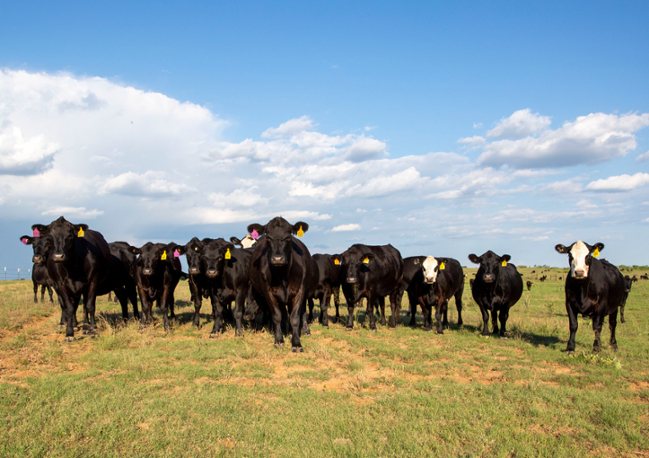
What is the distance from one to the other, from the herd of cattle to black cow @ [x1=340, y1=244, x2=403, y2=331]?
0.03 metres

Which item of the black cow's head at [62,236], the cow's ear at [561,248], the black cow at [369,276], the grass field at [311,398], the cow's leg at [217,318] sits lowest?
the grass field at [311,398]

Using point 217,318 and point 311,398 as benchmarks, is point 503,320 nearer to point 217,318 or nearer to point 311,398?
point 217,318

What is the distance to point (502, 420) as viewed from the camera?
5.78 m

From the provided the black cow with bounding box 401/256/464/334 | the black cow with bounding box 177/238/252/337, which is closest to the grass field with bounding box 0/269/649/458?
the black cow with bounding box 177/238/252/337

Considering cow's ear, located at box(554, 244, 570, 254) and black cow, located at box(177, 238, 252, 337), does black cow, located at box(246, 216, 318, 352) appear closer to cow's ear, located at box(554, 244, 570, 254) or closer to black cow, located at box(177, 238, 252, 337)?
black cow, located at box(177, 238, 252, 337)

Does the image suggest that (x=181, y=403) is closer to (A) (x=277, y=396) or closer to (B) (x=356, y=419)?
(A) (x=277, y=396)

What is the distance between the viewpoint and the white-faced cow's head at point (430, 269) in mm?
13602

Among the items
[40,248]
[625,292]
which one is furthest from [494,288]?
[40,248]

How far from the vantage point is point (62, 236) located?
10.3 meters

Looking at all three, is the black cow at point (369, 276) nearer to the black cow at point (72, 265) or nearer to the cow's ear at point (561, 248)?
the cow's ear at point (561, 248)

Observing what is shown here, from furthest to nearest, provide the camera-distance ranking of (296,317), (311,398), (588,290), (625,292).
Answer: (625,292)
(588,290)
(296,317)
(311,398)

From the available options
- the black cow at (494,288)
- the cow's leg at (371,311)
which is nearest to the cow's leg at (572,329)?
the black cow at (494,288)

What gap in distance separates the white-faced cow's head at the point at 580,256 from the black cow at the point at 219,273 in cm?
812

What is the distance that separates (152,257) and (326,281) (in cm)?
522
